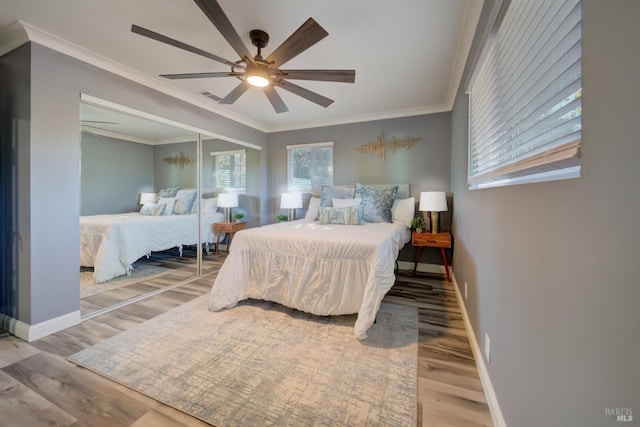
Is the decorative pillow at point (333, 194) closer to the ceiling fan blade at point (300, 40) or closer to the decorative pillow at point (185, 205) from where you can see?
the decorative pillow at point (185, 205)

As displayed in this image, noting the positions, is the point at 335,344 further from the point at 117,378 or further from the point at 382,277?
the point at 117,378

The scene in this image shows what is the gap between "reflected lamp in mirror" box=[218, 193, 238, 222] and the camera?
416 centimetres

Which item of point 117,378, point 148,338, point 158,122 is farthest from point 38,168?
point 117,378

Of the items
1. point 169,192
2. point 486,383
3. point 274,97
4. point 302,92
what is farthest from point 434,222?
point 169,192

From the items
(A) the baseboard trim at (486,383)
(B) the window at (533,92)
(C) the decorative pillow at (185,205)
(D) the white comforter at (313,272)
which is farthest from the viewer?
(C) the decorative pillow at (185,205)

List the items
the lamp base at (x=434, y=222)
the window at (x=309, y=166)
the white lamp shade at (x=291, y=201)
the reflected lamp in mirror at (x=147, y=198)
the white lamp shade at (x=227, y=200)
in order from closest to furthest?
the reflected lamp in mirror at (x=147, y=198) < the lamp base at (x=434, y=222) < the white lamp shade at (x=227, y=200) < the white lamp shade at (x=291, y=201) < the window at (x=309, y=166)

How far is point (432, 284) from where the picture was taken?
3277mm

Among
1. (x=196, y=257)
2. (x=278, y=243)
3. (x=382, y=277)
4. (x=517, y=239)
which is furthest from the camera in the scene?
(x=196, y=257)

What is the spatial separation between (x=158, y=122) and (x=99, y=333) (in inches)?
90.8

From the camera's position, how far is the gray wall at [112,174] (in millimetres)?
2451

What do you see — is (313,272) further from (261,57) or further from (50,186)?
(50,186)

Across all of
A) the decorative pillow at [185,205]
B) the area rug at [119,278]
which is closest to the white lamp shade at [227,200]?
the decorative pillow at [185,205]

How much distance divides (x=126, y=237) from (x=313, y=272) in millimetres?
2429

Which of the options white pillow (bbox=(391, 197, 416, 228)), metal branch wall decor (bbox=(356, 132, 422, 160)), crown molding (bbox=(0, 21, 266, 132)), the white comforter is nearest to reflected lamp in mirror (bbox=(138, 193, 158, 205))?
crown molding (bbox=(0, 21, 266, 132))
